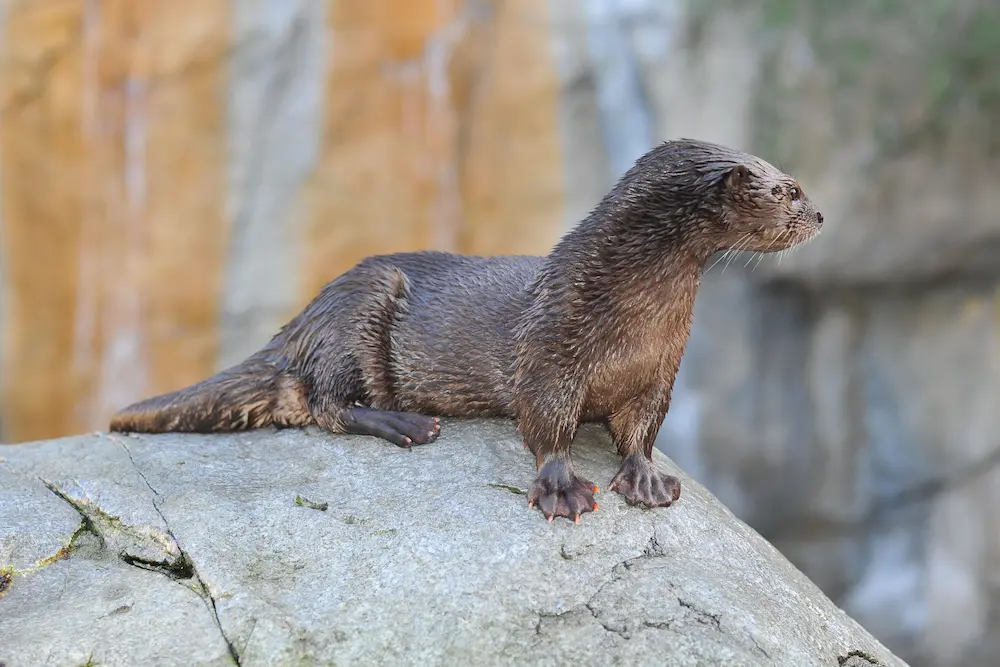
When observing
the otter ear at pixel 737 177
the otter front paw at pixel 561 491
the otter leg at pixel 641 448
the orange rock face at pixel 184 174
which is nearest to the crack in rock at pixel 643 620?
the otter front paw at pixel 561 491

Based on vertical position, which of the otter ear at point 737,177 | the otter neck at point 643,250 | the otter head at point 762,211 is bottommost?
the otter neck at point 643,250

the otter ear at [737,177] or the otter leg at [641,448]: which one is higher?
the otter ear at [737,177]

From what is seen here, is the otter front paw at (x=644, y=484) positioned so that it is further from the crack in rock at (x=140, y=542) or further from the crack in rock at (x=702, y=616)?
the crack in rock at (x=140, y=542)

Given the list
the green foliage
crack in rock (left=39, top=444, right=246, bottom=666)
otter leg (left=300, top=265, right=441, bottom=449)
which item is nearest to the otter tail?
otter leg (left=300, top=265, right=441, bottom=449)

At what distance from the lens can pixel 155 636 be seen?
1.62m

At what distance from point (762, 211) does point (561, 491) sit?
0.65 meters

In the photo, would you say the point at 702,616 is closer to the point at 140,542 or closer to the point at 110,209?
the point at 140,542

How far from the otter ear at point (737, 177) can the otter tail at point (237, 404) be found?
3.70 feet

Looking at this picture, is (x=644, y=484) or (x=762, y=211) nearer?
(x=762, y=211)

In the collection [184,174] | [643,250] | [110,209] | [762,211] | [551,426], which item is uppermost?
[762,211]

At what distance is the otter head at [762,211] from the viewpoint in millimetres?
1920

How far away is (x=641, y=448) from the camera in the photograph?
6.99ft

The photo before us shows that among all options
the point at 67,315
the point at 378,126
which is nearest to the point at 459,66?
the point at 378,126

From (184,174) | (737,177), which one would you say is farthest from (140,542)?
(184,174)
